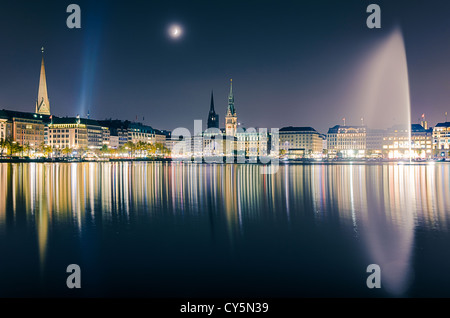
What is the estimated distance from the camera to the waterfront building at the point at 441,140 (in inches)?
7008

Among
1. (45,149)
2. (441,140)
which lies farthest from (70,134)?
(441,140)

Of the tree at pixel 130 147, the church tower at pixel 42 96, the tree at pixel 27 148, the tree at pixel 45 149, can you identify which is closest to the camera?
the tree at pixel 27 148

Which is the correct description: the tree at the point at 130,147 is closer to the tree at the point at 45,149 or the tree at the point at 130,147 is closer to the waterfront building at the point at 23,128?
the waterfront building at the point at 23,128

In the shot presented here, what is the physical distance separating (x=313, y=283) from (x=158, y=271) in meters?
4.53

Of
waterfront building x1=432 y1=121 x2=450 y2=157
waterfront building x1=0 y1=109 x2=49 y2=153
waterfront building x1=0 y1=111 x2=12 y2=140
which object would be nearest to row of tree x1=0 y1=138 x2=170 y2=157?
waterfront building x1=0 y1=109 x2=49 y2=153

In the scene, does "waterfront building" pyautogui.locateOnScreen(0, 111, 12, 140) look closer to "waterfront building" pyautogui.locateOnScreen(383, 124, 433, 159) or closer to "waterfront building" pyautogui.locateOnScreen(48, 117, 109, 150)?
"waterfront building" pyautogui.locateOnScreen(48, 117, 109, 150)

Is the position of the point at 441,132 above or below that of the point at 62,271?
above

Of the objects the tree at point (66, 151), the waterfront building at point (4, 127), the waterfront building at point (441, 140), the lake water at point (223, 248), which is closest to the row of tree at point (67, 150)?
Result: the tree at point (66, 151)

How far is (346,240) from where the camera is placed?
52.1 ft

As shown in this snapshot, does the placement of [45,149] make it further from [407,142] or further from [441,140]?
[441,140]

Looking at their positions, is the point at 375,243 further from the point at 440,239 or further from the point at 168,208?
the point at 168,208

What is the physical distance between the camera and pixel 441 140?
179250mm

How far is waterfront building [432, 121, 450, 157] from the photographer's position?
178000mm
